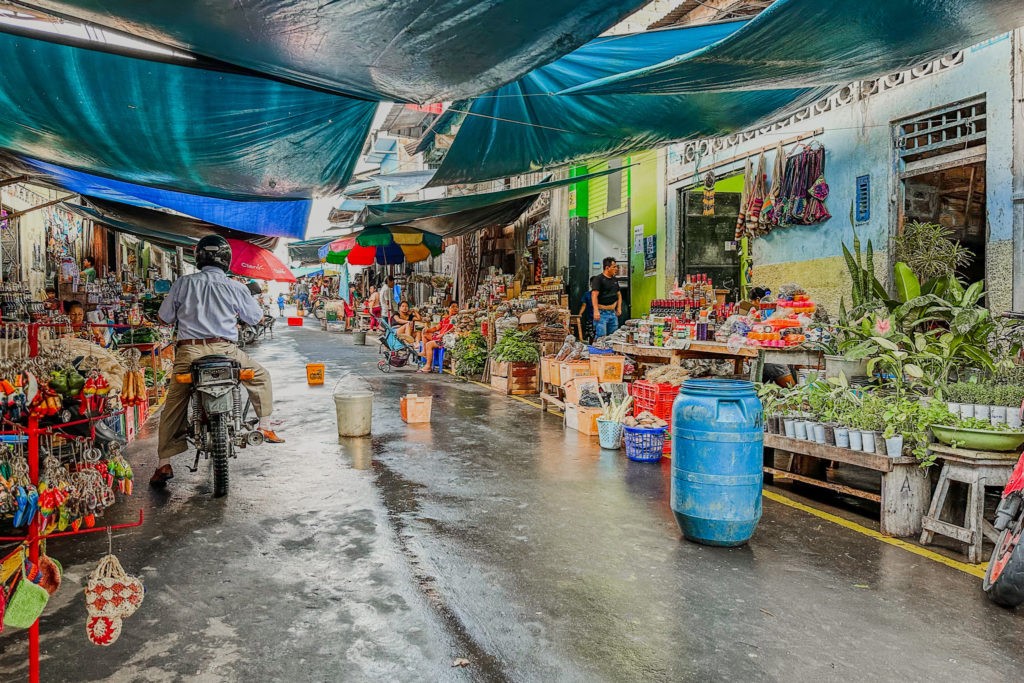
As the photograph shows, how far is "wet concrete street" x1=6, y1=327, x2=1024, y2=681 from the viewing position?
320 cm

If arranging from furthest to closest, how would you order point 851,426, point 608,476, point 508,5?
1. point 608,476
2. point 851,426
3. point 508,5

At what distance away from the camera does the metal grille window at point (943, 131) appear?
7.33 metres

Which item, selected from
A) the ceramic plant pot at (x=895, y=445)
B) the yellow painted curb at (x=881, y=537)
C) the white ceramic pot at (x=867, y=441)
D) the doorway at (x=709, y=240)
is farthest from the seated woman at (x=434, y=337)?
the ceramic plant pot at (x=895, y=445)

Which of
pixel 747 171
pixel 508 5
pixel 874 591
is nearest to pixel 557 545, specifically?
pixel 874 591

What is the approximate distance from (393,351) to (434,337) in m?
1.08

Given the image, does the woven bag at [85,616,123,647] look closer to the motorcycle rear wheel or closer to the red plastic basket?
the motorcycle rear wheel

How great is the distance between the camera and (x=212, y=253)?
658 centimetres

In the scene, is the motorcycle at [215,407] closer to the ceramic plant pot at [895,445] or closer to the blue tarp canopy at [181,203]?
the blue tarp canopy at [181,203]

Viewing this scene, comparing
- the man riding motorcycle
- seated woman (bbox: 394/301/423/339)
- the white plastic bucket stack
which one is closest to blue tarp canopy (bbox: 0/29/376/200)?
the man riding motorcycle

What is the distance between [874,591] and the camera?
13.2 ft

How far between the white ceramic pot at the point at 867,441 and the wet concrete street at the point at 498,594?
64 centimetres

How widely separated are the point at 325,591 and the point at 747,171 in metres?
9.09

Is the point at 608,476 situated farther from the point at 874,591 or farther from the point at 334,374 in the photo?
the point at 334,374

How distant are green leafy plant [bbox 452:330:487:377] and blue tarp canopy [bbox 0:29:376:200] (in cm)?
784
